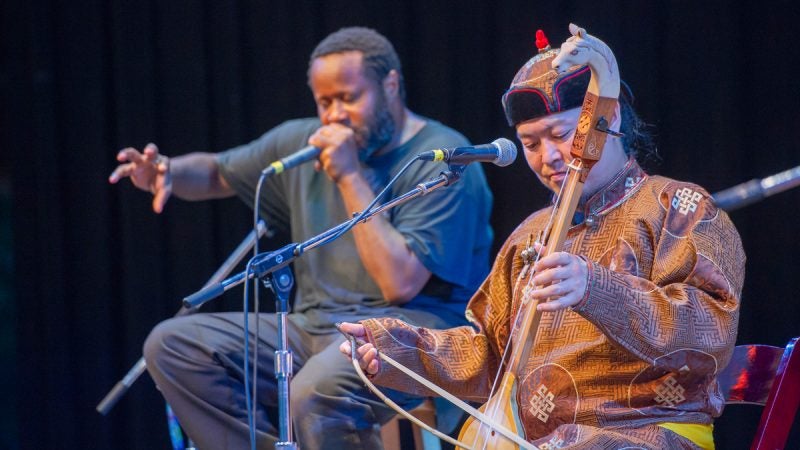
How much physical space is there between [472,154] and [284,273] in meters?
0.44

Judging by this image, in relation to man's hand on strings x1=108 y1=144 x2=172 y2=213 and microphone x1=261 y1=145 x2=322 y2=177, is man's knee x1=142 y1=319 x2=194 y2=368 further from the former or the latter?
microphone x1=261 y1=145 x2=322 y2=177

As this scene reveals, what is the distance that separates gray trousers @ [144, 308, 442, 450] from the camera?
8.29 feet

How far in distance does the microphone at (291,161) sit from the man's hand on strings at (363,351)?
561 mm

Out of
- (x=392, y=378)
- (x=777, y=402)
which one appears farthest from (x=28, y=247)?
(x=777, y=402)

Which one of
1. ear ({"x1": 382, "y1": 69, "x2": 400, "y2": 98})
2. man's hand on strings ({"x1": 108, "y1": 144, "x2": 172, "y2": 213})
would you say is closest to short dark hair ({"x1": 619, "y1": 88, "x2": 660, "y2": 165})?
ear ({"x1": 382, "y1": 69, "x2": 400, "y2": 98})

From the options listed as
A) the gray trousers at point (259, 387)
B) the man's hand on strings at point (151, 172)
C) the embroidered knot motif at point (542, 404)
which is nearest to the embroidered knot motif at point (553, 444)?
the embroidered knot motif at point (542, 404)

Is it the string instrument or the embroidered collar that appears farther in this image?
the embroidered collar

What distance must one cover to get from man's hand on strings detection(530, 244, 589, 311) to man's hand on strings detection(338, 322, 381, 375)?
0.40 m

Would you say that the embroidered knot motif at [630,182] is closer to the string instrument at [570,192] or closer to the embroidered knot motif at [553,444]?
the string instrument at [570,192]

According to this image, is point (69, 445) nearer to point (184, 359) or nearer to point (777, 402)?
point (184, 359)

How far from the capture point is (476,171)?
2.99 m

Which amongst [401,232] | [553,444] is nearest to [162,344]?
[401,232]

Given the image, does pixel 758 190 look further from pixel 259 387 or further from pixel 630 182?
pixel 259 387

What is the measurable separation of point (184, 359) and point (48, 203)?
156 centimetres
